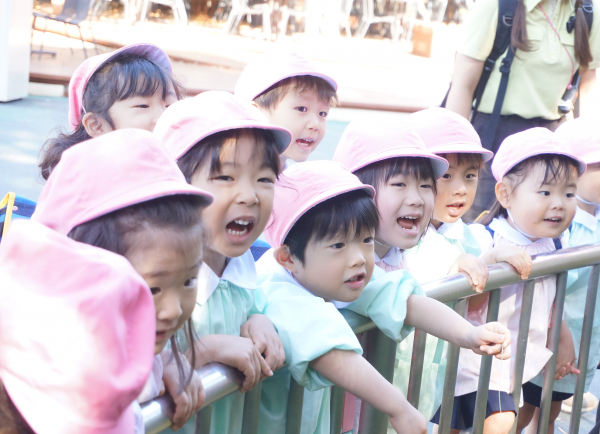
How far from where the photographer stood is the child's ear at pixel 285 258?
189cm

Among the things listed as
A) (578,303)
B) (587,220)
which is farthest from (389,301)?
(587,220)

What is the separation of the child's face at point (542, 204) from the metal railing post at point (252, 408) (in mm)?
1629

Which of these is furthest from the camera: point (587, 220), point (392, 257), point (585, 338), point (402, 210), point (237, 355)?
point (587, 220)

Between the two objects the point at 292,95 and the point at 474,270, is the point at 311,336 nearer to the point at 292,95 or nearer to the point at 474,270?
the point at 474,270

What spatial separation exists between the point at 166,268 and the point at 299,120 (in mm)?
1917

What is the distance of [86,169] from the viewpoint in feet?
3.74

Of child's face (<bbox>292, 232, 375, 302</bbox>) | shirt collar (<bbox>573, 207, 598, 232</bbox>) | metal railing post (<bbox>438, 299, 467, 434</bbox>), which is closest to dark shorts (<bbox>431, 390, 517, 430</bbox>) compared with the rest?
metal railing post (<bbox>438, 299, 467, 434</bbox>)

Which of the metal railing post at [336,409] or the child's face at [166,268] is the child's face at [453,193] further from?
the child's face at [166,268]

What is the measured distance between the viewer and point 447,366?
82.4 inches

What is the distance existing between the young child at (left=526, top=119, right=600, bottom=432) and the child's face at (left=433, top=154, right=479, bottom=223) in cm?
64

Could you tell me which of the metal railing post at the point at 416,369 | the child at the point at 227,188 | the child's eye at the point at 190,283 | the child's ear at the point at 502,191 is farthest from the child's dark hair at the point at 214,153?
the child's ear at the point at 502,191

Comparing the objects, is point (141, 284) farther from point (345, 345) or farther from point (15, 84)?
point (15, 84)

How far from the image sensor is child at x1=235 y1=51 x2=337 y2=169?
299 centimetres

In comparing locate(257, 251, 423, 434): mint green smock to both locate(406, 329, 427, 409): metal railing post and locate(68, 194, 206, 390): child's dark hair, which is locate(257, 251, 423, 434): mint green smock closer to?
locate(406, 329, 427, 409): metal railing post
